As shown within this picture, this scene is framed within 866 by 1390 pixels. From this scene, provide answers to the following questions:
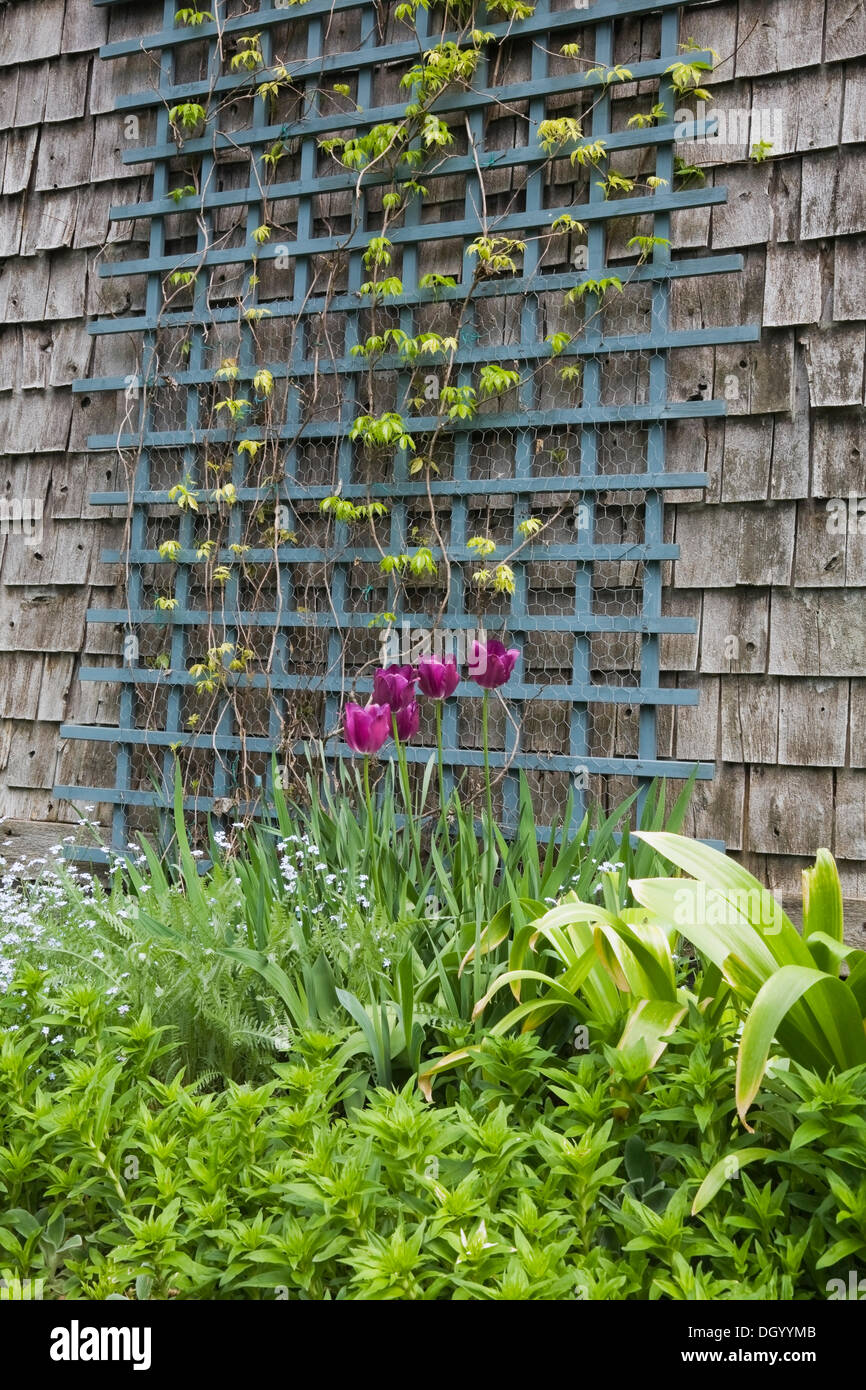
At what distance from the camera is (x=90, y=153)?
3.52 m

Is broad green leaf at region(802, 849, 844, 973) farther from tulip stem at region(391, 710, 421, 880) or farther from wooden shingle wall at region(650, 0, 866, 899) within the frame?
wooden shingle wall at region(650, 0, 866, 899)

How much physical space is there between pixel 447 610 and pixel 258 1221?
1.87m

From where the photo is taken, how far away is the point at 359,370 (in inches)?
118

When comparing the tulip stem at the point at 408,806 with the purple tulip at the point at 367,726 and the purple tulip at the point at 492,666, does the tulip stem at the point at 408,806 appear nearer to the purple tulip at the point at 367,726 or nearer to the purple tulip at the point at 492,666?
the purple tulip at the point at 367,726

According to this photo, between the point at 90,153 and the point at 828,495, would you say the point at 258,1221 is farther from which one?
the point at 90,153

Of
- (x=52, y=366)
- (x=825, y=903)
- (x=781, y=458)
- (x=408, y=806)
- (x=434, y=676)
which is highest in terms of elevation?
(x=52, y=366)

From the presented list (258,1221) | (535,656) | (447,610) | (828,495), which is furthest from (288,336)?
(258,1221)

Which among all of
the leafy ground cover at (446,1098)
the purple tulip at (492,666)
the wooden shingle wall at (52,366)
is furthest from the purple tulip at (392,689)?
the wooden shingle wall at (52,366)

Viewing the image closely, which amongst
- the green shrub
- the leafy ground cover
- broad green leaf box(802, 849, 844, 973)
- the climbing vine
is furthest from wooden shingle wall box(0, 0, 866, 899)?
the green shrub

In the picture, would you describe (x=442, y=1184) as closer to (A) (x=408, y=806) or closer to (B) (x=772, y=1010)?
(B) (x=772, y=1010)

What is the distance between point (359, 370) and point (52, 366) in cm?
116

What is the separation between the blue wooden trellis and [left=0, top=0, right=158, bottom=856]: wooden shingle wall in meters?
0.12

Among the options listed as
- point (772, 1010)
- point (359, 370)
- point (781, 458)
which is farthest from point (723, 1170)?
point (359, 370)

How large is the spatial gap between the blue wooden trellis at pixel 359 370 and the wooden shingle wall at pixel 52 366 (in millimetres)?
121
